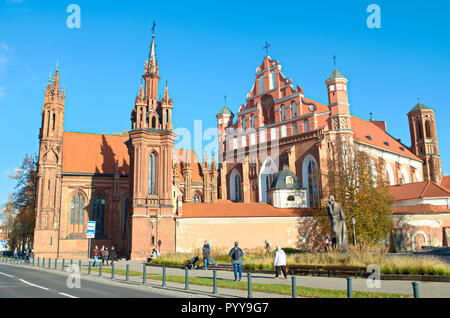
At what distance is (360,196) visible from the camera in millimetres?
38188

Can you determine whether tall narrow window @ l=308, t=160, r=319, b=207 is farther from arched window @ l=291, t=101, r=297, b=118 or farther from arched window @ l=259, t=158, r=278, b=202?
arched window @ l=291, t=101, r=297, b=118

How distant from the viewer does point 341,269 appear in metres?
18.8

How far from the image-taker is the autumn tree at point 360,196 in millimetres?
37491

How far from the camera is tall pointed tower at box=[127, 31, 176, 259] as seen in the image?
1462 inches

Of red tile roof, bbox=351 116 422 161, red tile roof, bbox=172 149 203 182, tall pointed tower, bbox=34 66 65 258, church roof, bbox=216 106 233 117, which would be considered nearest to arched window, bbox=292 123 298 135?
red tile roof, bbox=351 116 422 161

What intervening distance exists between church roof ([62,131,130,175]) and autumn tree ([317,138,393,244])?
82.2 feet

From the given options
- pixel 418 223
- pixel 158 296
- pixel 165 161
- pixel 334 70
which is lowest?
pixel 158 296

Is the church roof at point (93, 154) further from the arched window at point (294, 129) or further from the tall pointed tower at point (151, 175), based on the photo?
the arched window at point (294, 129)

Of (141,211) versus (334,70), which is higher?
(334,70)

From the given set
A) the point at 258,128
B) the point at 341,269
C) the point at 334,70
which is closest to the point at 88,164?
the point at 258,128

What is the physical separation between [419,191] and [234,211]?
75.9 feet

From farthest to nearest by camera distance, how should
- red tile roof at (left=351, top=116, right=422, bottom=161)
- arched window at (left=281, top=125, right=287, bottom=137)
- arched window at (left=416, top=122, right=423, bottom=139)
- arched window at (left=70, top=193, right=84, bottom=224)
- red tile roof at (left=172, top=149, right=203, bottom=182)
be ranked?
arched window at (left=416, top=122, right=423, bottom=139), red tile roof at (left=172, top=149, right=203, bottom=182), red tile roof at (left=351, top=116, right=422, bottom=161), arched window at (left=281, top=125, right=287, bottom=137), arched window at (left=70, top=193, right=84, bottom=224)
